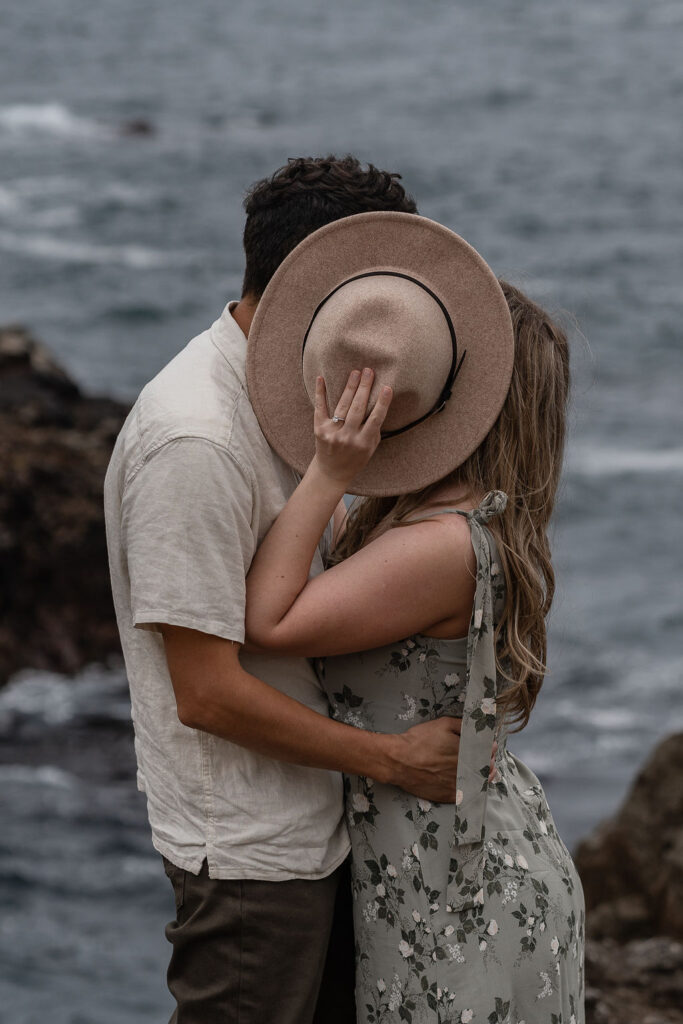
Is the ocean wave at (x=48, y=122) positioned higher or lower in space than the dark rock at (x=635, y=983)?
higher

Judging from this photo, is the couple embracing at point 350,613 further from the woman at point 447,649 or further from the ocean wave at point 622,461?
the ocean wave at point 622,461

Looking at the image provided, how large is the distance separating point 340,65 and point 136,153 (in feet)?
37.6

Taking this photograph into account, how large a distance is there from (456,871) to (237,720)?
1.73 ft

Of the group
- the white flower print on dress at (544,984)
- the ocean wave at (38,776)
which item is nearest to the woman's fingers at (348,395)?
the white flower print on dress at (544,984)

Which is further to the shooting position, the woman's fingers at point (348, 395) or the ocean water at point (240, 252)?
the ocean water at point (240, 252)

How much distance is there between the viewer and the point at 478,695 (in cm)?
258

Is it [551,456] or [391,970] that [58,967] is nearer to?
[391,970]

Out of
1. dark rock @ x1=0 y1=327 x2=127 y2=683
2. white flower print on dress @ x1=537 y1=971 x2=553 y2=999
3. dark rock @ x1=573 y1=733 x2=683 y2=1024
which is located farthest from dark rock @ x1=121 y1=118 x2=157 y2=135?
white flower print on dress @ x1=537 y1=971 x2=553 y2=999

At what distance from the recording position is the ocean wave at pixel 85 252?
82.4 ft

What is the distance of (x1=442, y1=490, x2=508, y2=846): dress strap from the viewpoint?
255 cm

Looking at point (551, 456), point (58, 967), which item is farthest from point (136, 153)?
point (551, 456)

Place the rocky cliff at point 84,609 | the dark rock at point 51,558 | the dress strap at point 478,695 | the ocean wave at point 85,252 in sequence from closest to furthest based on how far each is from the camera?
the dress strap at point 478,695, the rocky cliff at point 84,609, the dark rock at point 51,558, the ocean wave at point 85,252

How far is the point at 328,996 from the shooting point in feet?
9.49

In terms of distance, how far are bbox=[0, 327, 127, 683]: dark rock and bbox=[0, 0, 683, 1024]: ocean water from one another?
0.23 meters
